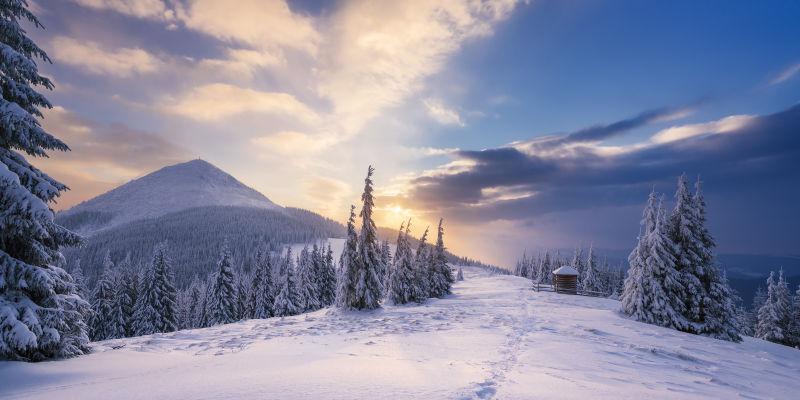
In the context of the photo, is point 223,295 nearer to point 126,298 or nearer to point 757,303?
point 126,298

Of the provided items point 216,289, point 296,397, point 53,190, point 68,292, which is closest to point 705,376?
point 296,397

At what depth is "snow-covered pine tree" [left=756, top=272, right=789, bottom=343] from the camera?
152ft

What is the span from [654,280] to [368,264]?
2149cm

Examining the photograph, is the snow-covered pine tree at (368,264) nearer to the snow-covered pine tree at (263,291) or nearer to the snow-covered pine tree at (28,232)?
the snow-covered pine tree at (28,232)

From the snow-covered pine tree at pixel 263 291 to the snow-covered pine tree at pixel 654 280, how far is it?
4393 cm

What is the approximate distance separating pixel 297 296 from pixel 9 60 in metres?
42.0

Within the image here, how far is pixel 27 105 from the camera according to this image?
1116 centimetres

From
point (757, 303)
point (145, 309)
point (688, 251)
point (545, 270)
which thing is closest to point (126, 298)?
point (145, 309)

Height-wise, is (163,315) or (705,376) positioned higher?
(705,376)

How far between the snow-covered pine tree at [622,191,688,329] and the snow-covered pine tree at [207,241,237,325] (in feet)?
145

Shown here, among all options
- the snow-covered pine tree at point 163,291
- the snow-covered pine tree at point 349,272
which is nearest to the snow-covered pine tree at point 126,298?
the snow-covered pine tree at point 163,291

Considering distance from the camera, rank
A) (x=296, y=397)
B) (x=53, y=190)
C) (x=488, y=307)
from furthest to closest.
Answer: (x=488, y=307) → (x=53, y=190) → (x=296, y=397)

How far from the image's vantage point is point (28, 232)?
10289 millimetres

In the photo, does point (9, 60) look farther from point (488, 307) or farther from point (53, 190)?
point (488, 307)
